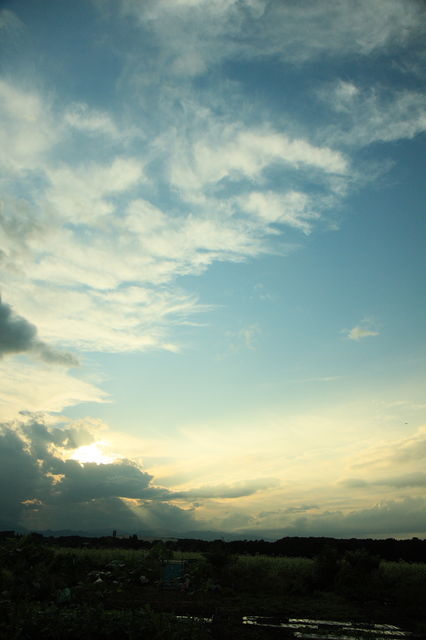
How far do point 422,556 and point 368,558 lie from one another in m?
18.4

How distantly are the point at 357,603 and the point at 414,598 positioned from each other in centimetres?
229

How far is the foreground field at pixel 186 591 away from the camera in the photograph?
30.5ft

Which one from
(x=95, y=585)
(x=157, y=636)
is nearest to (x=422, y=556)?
(x=95, y=585)

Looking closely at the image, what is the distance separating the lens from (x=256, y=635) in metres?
11.5

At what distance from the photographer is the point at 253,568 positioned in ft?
78.5

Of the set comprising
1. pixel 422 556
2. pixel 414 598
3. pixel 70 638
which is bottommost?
pixel 422 556

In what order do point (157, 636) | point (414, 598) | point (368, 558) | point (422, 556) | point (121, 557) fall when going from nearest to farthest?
point (157, 636), point (414, 598), point (368, 558), point (121, 557), point (422, 556)

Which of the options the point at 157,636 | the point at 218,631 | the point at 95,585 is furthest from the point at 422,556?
the point at 157,636

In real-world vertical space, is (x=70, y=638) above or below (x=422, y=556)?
above

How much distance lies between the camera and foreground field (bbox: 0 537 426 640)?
30.5 ft

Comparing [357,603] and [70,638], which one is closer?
[70,638]

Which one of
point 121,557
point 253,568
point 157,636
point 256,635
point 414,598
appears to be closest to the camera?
point 157,636

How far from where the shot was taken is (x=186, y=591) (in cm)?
2016

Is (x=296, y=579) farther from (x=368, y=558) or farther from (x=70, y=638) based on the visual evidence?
(x=70, y=638)
